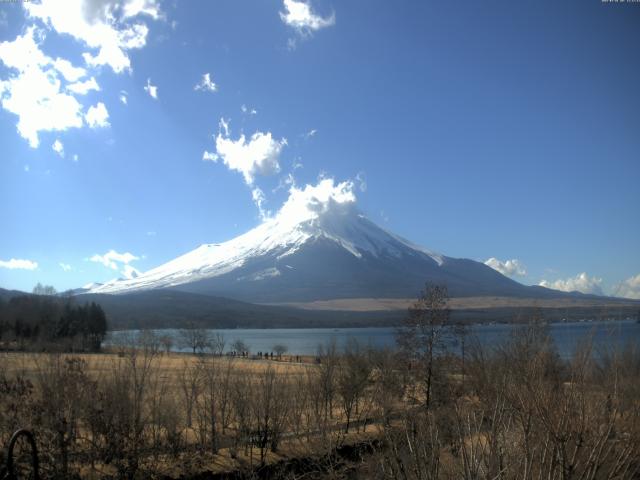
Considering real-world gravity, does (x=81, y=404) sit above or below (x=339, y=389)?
above

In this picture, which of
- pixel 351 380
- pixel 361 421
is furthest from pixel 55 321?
pixel 361 421

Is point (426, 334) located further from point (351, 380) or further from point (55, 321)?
point (55, 321)

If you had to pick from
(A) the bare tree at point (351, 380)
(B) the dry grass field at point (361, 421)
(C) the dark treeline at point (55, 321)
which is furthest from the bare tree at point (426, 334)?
(C) the dark treeline at point (55, 321)

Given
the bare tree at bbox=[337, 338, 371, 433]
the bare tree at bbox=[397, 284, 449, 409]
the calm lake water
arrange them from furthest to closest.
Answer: the bare tree at bbox=[397, 284, 449, 409] < the bare tree at bbox=[337, 338, 371, 433] < the calm lake water

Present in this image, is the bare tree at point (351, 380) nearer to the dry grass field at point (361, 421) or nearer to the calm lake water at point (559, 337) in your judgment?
the dry grass field at point (361, 421)

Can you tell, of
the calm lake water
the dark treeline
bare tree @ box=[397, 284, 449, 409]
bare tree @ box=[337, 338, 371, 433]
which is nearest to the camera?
the calm lake water

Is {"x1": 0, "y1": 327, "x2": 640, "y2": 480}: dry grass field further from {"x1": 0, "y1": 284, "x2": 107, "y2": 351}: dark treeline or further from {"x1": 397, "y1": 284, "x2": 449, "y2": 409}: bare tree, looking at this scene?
→ {"x1": 0, "y1": 284, "x2": 107, "y2": 351}: dark treeline

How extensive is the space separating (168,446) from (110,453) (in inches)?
104

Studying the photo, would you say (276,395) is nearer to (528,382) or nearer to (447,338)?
(447,338)

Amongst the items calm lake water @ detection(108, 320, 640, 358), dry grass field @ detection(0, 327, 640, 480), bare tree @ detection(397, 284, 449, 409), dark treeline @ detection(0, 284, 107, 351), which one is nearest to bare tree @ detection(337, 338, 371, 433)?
→ dry grass field @ detection(0, 327, 640, 480)

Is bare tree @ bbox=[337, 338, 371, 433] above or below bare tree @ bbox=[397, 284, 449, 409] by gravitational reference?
below

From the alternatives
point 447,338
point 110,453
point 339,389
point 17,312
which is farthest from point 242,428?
point 17,312

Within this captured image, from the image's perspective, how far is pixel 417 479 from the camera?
614 centimetres

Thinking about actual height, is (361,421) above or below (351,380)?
below
